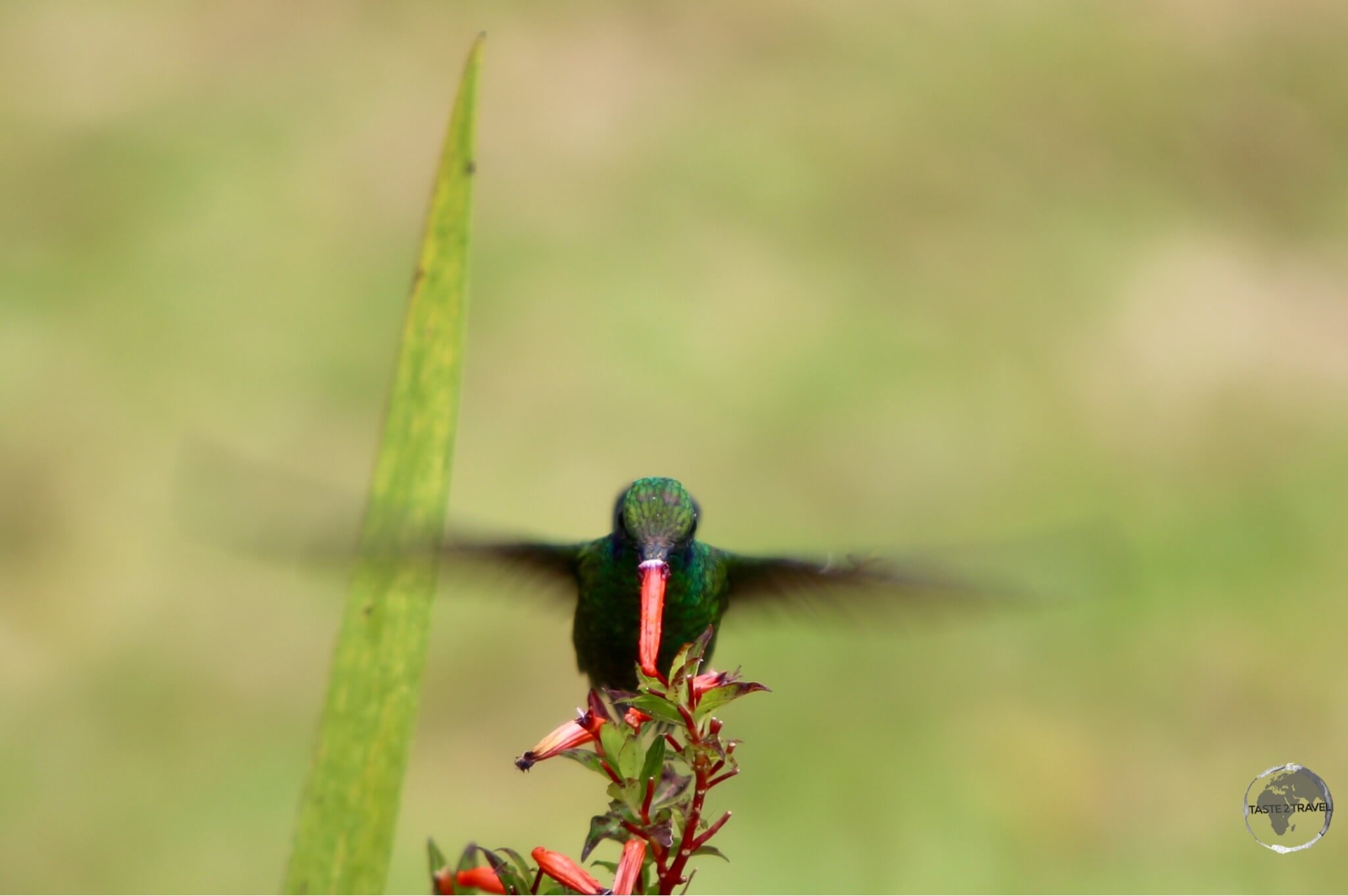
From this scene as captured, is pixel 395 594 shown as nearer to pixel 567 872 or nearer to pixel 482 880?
pixel 482 880

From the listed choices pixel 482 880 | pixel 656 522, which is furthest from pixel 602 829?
pixel 656 522

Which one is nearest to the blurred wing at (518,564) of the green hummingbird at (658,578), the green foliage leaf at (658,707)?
the green hummingbird at (658,578)

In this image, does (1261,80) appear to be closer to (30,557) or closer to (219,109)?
(219,109)

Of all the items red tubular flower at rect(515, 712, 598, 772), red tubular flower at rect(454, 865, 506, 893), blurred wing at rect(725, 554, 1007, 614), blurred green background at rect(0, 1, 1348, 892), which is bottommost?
red tubular flower at rect(454, 865, 506, 893)

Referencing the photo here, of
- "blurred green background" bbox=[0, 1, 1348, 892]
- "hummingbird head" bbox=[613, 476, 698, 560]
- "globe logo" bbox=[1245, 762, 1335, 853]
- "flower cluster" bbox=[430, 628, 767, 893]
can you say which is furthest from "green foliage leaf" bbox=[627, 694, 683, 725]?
"blurred green background" bbox=[0, 1, 1348, 892]

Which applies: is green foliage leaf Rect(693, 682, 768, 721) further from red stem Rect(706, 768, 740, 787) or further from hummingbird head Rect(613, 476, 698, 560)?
hummingbird head Rect(613, 476, 698, 560)

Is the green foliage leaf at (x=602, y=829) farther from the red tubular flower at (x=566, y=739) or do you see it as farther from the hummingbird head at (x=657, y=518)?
the hummingbird head at (x=657, y=518)

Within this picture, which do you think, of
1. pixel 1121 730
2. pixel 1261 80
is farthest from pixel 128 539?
pixel 1261 80
